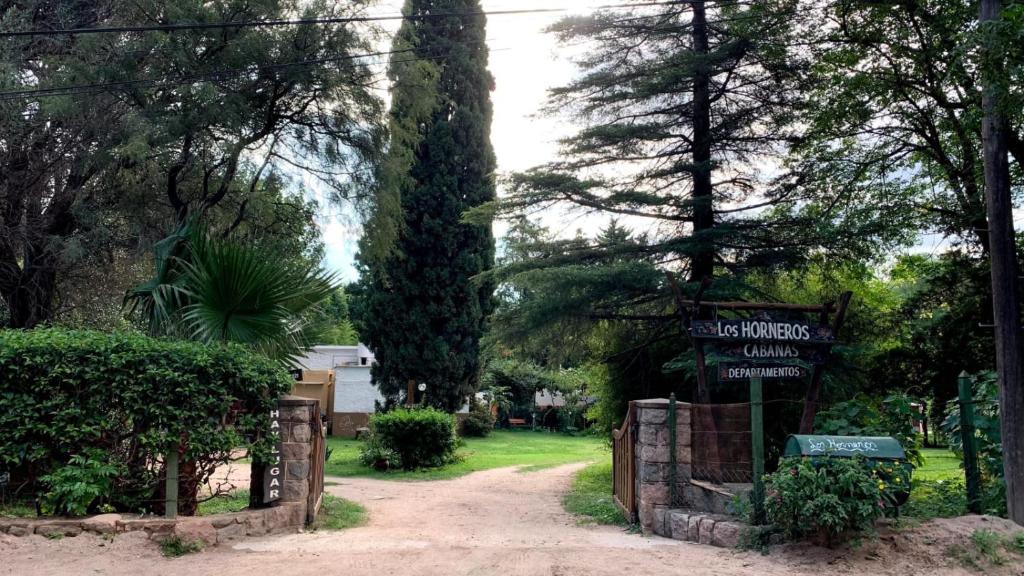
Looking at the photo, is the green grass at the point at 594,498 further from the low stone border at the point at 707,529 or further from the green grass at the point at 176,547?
the green grass at the point at 176,547

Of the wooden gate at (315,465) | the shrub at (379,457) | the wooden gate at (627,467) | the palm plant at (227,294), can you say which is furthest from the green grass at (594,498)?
the palm plant at (227,294)

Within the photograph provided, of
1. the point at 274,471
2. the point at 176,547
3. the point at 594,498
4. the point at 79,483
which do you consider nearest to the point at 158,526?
the point at 176,547

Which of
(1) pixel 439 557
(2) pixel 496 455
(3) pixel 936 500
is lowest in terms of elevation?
(2) pixel 496 455

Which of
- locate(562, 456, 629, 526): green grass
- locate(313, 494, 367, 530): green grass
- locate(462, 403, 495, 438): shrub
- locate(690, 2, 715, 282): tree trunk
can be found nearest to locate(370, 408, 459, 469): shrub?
locate(562, 456, 629, 526): green grass

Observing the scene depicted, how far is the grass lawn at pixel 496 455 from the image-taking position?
1681 cm

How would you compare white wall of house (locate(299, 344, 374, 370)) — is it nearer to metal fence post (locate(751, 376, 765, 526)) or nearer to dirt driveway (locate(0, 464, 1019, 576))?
dirt driveway (locate(0, 464, 1019, 576))

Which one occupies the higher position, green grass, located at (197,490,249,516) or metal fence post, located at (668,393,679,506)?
metal fence post, located at (668,393,679,506)

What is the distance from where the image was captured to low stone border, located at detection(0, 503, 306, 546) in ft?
23.0

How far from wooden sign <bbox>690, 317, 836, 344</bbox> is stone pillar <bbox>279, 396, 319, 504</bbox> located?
15.1ft

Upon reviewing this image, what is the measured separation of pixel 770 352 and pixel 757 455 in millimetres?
1372

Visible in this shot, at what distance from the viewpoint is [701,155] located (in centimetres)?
1398

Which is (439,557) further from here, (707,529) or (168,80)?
(168,80)

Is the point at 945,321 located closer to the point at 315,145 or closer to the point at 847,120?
the point at 847,120

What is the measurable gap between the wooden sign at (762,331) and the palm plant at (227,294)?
4990 millimetres
